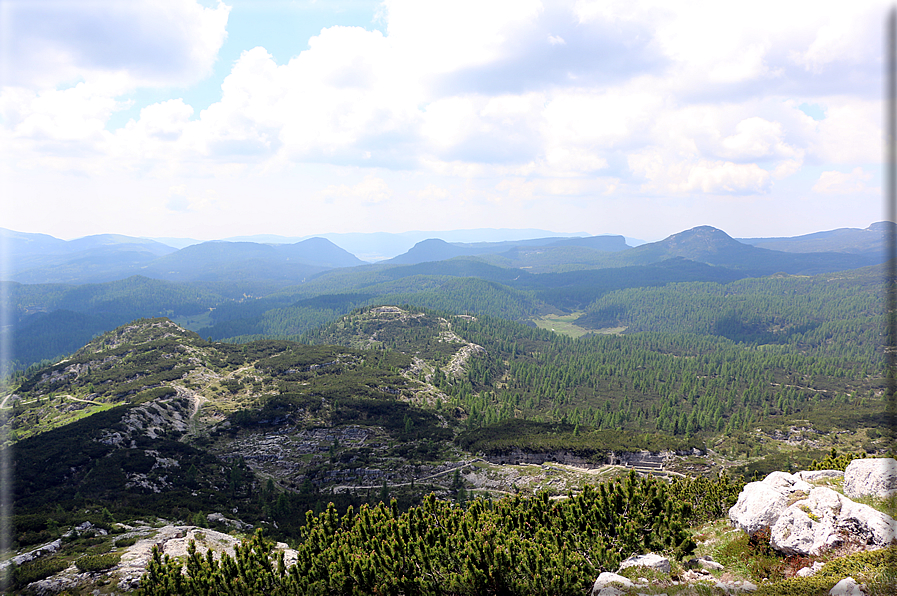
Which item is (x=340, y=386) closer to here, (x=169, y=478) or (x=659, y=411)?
(x=169, y=478)

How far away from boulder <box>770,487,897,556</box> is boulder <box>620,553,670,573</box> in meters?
6.12

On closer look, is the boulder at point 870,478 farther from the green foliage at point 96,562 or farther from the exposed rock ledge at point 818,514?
the green foliage at point 96,562

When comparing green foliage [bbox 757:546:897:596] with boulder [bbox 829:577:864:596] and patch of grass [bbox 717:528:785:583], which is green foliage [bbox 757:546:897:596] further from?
patch of grass [bbox 717:528:785:583]

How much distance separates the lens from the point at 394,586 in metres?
24.5

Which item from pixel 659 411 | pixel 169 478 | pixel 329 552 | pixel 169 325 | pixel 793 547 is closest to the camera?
pixel 793 547

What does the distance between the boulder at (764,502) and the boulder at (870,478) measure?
3.21 m

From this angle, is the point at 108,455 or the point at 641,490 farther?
the point at 108,455

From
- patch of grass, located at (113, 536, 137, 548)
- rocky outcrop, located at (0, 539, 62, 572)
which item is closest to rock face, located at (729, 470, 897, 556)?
patch of grass, located at (113, 536, 137, 548)

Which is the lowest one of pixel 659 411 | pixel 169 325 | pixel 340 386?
pixel 659 411

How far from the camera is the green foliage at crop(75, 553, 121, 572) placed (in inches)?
1419

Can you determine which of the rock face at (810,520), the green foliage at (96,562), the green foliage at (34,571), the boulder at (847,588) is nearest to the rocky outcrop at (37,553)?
the green foliage at (34,571)

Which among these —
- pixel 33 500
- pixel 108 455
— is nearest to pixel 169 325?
pixel 108 455

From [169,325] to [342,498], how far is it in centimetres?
14672

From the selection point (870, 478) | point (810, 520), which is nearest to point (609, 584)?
point (810, 520)
